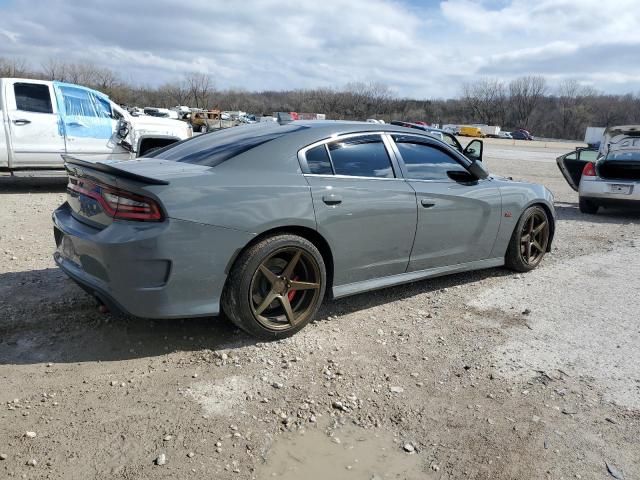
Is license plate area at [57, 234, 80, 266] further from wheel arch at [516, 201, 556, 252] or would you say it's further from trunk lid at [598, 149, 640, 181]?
trunk lid at [598, 149, 640, 181]

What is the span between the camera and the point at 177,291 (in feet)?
10.7

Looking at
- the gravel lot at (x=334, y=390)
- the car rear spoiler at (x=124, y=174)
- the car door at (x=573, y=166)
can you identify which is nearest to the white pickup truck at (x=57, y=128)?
the gravel lot at (x=334, y=390)

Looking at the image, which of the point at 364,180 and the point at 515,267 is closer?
the point at 364,180

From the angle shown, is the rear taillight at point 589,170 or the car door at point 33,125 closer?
the car door at point 33,125

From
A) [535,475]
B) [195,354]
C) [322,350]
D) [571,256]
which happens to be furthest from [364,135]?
[571,256]

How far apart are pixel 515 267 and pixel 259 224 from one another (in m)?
3.30

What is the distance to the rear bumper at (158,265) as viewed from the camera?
3.13 m

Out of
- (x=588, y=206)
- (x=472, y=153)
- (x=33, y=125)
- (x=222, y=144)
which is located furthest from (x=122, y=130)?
(x=588, y=206)

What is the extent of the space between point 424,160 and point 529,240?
1827mm

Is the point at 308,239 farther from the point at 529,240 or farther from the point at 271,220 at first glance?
the point at 529,240

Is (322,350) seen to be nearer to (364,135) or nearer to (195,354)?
(195,354)

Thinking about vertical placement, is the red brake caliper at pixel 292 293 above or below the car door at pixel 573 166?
below

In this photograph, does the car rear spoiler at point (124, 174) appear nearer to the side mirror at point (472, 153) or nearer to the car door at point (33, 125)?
the side mirror at point (472, 153)

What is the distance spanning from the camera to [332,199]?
3.81 meters
